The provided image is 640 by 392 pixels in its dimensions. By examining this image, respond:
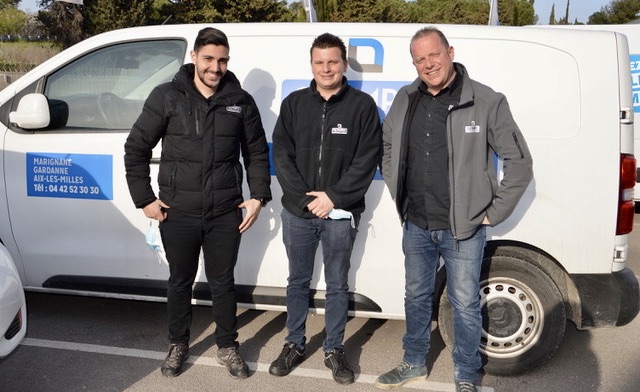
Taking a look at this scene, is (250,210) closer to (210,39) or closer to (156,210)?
(156,210)

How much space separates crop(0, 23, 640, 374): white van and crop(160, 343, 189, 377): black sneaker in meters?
0.36

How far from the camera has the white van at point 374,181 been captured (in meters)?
3.42

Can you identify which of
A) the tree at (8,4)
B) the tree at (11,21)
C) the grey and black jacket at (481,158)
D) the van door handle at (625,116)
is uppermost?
the tree at (8,4)

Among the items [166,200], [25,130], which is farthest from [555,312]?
[25,130]

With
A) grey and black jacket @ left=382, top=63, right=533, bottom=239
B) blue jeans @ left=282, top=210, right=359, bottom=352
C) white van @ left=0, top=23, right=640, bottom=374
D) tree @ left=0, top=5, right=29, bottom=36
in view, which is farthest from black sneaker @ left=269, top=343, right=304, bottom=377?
tree @ left=0, top=5, right=29, bottom=36

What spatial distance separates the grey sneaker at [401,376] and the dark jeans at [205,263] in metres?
0.88

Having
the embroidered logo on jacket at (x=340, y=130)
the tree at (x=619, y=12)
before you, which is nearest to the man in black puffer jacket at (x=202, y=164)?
the embroidered logo on jacket at (x=340, y=130)

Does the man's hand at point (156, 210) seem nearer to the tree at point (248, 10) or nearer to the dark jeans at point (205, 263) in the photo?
the dark jeans at point (205, 263)

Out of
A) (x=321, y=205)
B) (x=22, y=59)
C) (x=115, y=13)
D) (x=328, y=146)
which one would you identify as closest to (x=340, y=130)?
(x=328, y=146)

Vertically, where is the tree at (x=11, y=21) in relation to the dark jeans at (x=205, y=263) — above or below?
above

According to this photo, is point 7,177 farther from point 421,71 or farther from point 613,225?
point 613,225

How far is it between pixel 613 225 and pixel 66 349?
10.9 feet

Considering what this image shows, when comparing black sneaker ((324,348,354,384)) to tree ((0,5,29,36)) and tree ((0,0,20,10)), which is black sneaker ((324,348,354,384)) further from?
tree ((0,5,29,36))

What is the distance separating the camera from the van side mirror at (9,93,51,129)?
370 centimetres
